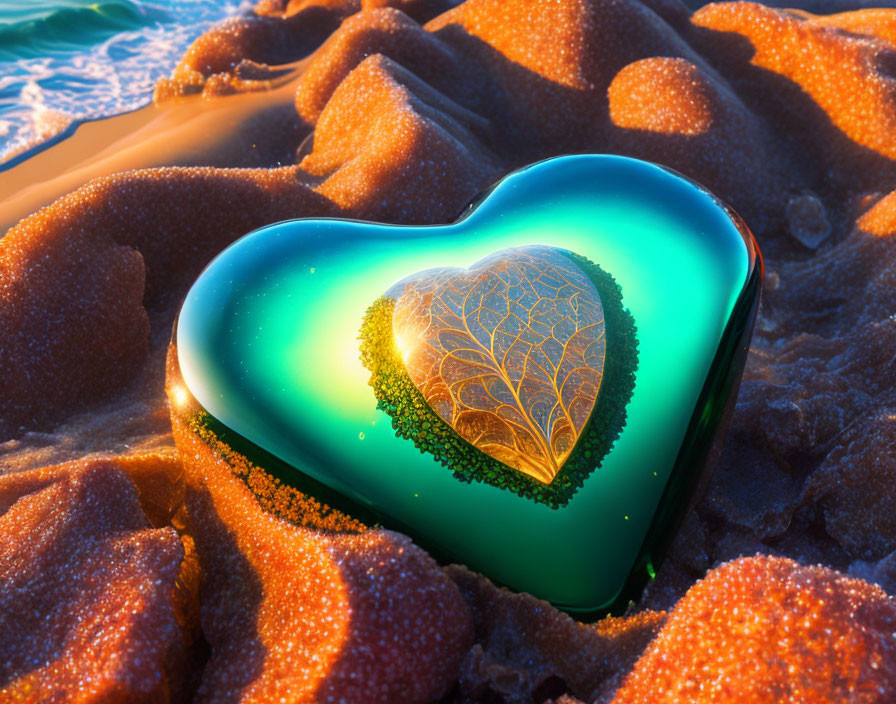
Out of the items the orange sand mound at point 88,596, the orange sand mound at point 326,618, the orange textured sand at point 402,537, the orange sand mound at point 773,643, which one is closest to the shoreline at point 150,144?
the orange textured sand at point 402,537

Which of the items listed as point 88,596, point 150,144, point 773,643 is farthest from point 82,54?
point 773,643

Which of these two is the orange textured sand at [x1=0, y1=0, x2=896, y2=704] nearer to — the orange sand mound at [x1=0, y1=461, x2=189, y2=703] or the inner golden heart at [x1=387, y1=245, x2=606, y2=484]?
the orange sand mound at [x1=0, y1=461, x2=189, y2=703]

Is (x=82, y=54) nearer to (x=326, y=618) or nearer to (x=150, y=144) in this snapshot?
(x=150, y=144)

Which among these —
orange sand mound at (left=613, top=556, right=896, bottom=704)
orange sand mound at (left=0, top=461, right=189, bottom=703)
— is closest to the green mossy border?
orange sand mound at (left=613, top=556, right=896, bottom=704)

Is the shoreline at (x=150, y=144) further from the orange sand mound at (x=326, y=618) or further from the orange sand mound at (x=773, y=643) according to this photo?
the orange sand mound at (x=773, y=643)

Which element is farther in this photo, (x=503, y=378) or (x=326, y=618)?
(x=503, y=378)

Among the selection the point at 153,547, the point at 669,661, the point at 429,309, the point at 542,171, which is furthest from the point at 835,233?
the point at 153,547

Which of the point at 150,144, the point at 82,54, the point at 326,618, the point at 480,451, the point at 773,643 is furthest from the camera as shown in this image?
the point at 82,54
